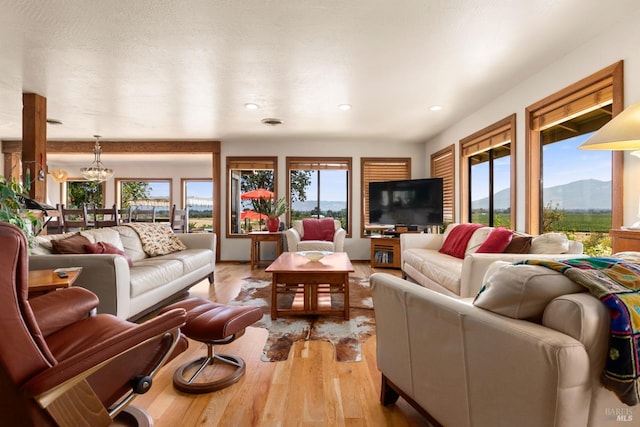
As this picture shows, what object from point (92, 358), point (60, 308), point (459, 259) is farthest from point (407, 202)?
point (92, 358)

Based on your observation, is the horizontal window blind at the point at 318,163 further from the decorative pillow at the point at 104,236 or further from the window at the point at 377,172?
the decorative pillow at the point at 104,236

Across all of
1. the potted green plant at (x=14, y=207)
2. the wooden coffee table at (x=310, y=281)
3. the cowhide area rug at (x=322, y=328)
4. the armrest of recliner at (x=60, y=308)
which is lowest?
the cowhide area rug at (x=322, y=328)

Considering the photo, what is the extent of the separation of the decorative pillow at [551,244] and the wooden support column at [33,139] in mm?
5177

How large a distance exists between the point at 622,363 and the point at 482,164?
4160mm

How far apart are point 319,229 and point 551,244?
3714 millimetres

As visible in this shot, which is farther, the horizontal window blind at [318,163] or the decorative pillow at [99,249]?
the horizontal window blind at [318,163]

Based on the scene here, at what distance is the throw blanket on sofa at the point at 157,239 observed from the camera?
3871mm

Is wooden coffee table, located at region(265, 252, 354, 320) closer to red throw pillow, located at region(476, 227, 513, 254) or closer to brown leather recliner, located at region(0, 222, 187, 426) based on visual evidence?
red throw pillow, located at region(476, 227, 513, 254)

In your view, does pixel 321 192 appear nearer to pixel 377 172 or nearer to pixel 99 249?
pixel 377 172

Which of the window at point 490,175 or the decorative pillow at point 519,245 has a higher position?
the window at point 490,175

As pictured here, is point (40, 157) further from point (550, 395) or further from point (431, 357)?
point (550, 395)

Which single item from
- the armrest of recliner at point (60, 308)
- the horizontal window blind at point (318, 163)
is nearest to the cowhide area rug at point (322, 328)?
the armrest of recliner at point (60, 308)

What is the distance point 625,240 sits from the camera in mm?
1861

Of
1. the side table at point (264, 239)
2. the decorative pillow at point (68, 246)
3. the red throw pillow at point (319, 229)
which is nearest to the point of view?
the decorative pillow at point (68, 246)
